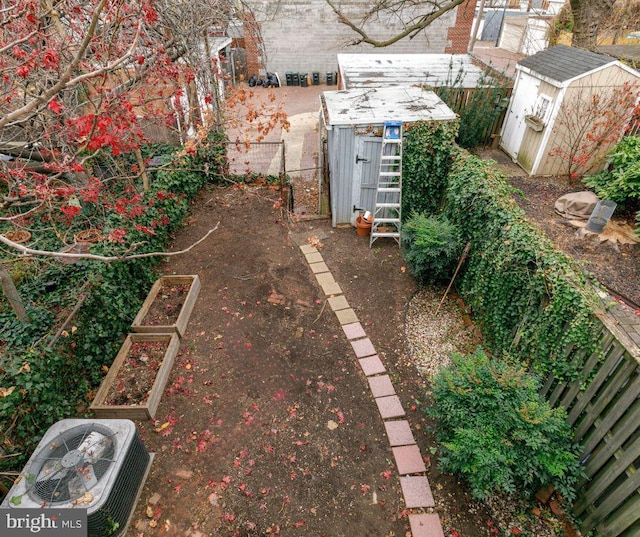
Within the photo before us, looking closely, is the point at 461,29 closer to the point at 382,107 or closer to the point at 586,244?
the point at 382,107

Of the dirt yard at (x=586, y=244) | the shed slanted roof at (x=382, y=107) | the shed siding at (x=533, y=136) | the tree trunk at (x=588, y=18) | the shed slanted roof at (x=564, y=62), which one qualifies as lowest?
the dirt yard at (x=586, y=244)

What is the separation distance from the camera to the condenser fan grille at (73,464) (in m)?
3.21

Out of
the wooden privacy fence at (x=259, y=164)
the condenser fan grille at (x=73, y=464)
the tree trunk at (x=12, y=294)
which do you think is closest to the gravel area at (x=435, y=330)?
the condenser fan grille at (x=73, y=464)

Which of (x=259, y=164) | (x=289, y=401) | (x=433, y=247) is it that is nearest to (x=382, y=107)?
(x=433, y=247)

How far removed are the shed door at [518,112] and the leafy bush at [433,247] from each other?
5.35 metres

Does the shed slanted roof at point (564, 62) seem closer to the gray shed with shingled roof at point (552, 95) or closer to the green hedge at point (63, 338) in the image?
the gray shed with shingled roof at point (552, 95)

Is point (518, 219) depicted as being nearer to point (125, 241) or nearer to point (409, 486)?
point (409, 486)

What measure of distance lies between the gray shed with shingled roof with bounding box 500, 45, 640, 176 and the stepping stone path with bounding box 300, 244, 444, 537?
6436 millimetres

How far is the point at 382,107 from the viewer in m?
7.43

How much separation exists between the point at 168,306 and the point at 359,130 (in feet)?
15.2

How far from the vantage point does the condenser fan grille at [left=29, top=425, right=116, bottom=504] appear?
10.5ft

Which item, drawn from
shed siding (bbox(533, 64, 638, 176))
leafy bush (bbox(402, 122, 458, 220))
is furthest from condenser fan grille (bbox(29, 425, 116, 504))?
shed siding (bbox(533, 64, 638, 176))

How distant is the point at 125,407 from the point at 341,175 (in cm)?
544

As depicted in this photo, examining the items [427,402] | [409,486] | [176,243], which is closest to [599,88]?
[427,402]
